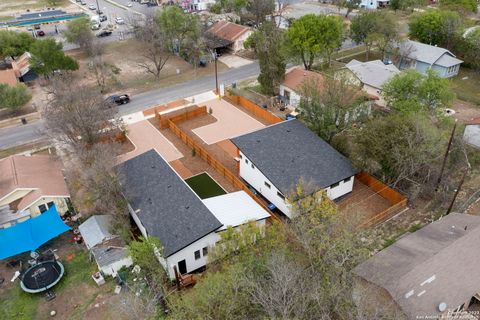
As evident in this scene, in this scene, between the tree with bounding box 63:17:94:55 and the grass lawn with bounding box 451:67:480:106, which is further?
the tree with bounding box 63:17:94:55

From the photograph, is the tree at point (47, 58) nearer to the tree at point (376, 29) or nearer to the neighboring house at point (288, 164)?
the neighboring house at point (288, 164)

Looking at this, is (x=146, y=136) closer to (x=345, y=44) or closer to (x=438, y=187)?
(x=438, y=187)

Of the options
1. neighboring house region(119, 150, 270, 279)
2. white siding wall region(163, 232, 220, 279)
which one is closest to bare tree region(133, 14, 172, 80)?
neighboring house region(119, 150, 270, 279)

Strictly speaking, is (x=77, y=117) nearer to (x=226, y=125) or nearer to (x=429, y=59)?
(x=226, y=125)

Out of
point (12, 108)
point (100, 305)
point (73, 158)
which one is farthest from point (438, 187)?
point (12, 108)

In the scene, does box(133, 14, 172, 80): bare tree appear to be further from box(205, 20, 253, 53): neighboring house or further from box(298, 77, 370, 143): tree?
box(298, 77, 370, 143): tree

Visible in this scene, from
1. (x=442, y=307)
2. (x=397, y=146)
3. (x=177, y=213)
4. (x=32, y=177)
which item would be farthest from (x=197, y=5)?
(x=442, y=307)
